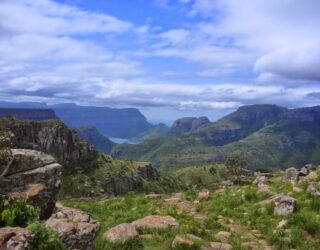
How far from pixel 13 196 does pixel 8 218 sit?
2751 mm

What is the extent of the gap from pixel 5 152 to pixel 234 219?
1275cm

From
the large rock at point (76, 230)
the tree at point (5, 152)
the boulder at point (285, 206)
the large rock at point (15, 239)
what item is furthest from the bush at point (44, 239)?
the boulder at point (285, 206)

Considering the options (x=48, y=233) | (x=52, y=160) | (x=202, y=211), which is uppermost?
(x=52, y=160)

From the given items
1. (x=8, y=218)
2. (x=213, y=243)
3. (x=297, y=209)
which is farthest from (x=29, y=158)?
(x=297, y=209)

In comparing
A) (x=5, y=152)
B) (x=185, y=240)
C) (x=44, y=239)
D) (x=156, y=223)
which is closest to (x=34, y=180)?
(x=5, y=152)

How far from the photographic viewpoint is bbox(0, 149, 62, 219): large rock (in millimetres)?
17797

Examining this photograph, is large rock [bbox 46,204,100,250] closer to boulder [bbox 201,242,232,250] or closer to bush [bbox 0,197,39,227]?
bush [bbox 0,197,39,227]

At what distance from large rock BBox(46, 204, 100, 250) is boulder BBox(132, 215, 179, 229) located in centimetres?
372

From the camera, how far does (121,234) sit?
17547 mm

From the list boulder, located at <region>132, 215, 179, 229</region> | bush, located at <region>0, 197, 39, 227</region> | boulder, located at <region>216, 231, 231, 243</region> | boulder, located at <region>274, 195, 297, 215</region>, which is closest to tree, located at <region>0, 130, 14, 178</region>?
bush, located at <region>0, 197, 39, 227</region>

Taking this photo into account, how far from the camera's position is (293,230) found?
19.6 m

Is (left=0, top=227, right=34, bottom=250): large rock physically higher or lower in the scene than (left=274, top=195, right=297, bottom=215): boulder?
higher

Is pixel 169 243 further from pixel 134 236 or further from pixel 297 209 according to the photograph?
pixel 297 209

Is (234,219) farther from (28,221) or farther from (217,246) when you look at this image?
(28,221)
